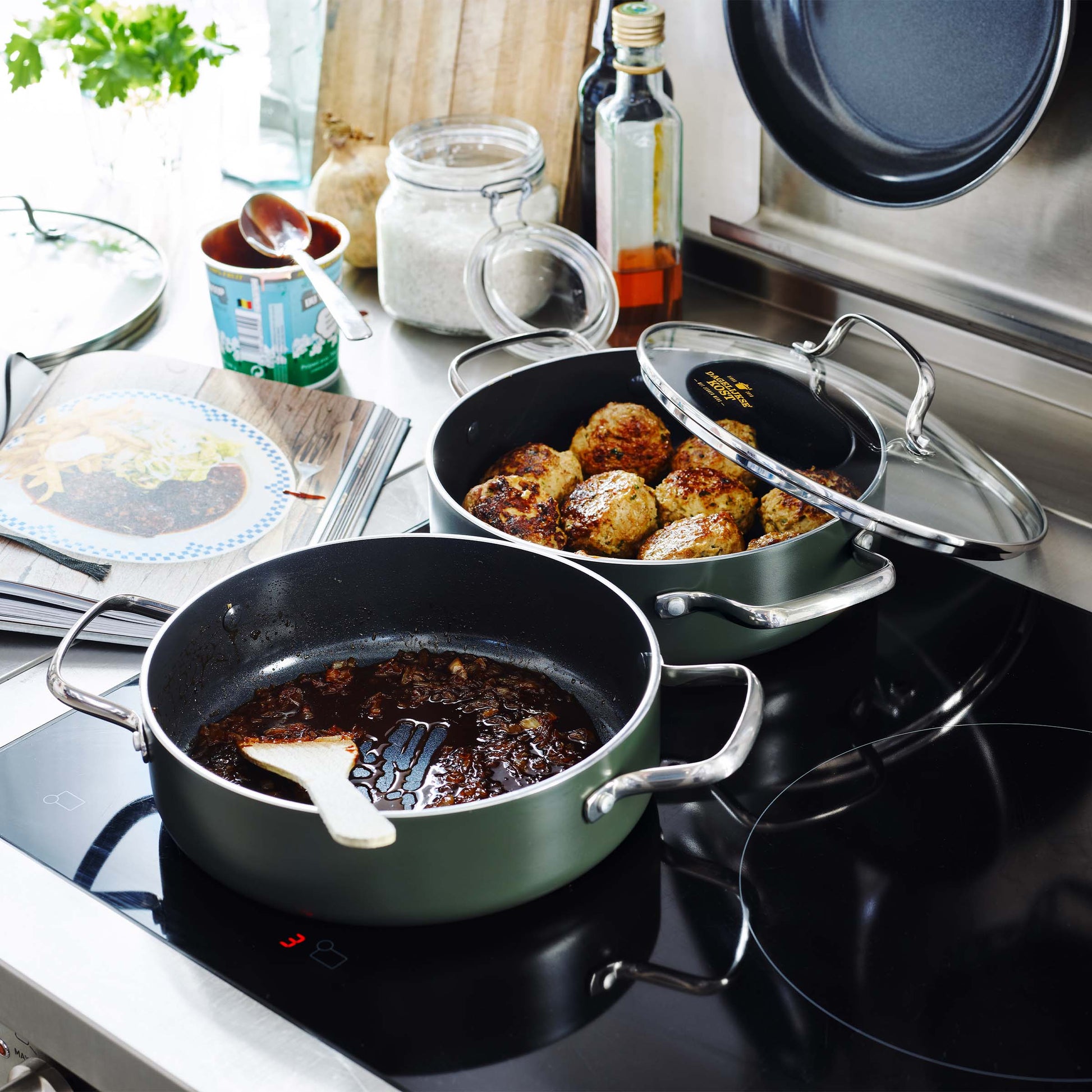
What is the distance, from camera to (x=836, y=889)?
2.29ft

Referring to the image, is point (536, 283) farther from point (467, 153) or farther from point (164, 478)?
point (164, 478)

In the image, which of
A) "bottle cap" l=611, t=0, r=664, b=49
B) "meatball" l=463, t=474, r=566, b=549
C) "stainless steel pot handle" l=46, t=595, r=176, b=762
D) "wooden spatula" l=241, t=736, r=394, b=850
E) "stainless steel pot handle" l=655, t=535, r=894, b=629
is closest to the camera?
"wooden spatula" l=241, t=736, r=394, b=850

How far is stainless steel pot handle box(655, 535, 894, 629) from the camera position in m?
0.79

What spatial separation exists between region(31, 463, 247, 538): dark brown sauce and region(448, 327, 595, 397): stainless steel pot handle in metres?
0.22

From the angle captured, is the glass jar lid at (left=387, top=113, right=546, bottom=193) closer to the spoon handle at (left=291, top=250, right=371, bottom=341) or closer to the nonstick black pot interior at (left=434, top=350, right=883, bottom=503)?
the spoon handle at (left=291, top=250, right=371, bottom=341)

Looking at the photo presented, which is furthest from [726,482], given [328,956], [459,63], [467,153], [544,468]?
[459,63]

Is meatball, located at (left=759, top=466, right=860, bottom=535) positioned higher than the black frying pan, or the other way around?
the black frying pan

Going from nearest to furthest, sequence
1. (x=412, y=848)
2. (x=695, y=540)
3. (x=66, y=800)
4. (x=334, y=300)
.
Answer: (x=412, y=848)
(x=66, y=800)
(x=695, y=540)
(x=334, y=300)

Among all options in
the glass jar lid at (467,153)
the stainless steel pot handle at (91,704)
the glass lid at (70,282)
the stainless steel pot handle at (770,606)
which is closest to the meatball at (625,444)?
the stainless steel pot handle at (770,606)

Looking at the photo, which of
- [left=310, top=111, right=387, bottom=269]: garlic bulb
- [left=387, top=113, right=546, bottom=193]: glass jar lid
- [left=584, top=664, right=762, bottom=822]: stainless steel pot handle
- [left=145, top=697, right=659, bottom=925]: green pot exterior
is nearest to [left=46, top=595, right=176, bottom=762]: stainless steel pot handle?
[left=145, top=697, right=659, bottom=925]: green pot exterior

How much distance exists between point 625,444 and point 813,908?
17.8 inches

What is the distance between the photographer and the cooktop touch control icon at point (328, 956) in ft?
2.13

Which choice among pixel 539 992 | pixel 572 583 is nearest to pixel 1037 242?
pixel 572 583

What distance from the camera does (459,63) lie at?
142 centimetres
